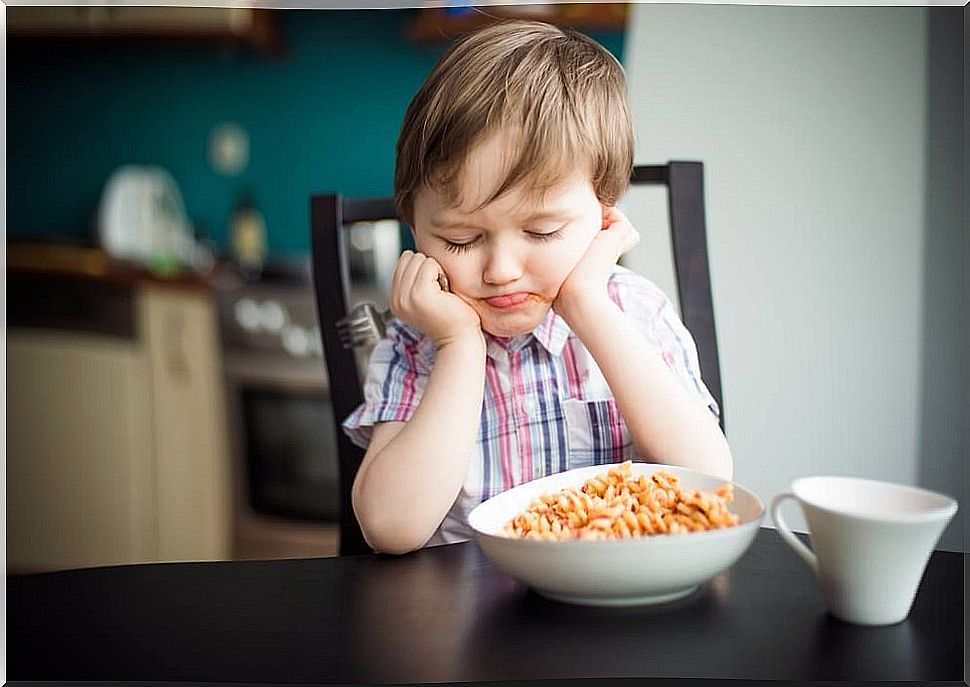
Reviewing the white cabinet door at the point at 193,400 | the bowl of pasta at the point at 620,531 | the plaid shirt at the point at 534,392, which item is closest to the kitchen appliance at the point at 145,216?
the white cabinet door at the point at 193,400

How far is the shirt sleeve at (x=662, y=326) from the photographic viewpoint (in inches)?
31.4

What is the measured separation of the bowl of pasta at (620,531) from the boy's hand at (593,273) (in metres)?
0.13

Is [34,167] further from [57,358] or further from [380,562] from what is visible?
[380,562]

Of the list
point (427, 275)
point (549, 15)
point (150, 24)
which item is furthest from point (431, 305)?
point (150, 24)

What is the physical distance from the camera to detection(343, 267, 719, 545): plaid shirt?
32.1 inches

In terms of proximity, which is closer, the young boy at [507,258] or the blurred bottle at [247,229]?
the young boy at [507,258]

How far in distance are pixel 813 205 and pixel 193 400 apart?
4.34 feet

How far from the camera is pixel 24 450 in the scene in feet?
2.44

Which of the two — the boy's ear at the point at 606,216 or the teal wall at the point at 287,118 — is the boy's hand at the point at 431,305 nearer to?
the boy's ear at the point at 606,216

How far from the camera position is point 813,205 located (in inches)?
30.2

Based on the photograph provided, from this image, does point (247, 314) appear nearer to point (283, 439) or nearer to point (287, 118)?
point (283, 439)

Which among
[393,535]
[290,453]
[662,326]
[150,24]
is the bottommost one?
[290,453]

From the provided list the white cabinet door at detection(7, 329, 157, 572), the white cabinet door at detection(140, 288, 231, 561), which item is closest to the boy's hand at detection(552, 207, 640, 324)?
the white cabinet door at detection(7, 329, 157, 572)

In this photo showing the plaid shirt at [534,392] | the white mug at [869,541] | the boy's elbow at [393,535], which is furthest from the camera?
the plaid shirt at [534,392]
